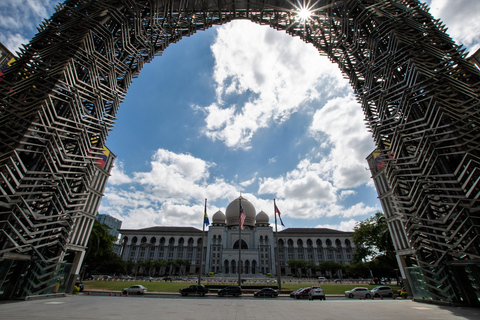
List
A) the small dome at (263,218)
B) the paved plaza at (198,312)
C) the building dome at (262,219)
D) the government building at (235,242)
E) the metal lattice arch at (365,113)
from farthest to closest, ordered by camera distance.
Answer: the small dome at (263,218)
the building dome at (262,219)
the government building at (235,242)
the metal lattice arch at (365,113)
the paved plaza at (198,312)

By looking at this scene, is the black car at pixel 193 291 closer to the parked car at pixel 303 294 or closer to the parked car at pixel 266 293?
the parked car at pixel 266 293

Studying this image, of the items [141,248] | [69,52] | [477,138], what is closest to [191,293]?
[69,52]

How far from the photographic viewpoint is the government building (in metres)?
88.2

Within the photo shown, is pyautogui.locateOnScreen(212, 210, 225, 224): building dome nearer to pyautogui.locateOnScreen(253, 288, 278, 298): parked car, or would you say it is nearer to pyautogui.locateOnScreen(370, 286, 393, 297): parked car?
pyautogui.locateOnScreen(253, 288, 278, 298): parked car

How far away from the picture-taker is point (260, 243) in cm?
8819

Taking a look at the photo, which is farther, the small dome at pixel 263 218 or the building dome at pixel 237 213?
the small dome at pixel 263 218

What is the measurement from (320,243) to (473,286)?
90.7 meters

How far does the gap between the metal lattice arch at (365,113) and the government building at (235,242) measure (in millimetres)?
70790

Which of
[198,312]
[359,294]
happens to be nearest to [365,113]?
[359,294]

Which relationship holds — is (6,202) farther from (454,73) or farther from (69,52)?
(454,73)

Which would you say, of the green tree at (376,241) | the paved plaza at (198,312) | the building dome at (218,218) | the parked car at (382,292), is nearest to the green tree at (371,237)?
the green tree at (376,241)

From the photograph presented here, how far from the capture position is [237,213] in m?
88.9

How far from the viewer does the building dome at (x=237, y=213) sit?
293ft

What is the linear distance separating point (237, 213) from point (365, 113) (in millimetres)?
71158
